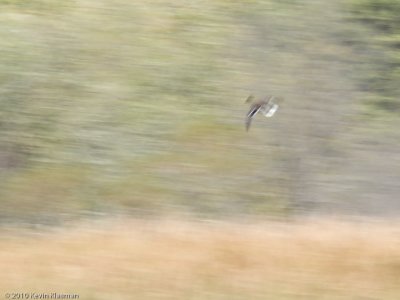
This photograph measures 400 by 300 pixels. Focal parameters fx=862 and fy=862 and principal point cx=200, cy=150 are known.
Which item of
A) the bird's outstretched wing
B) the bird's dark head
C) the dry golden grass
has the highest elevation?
the dry golden grass

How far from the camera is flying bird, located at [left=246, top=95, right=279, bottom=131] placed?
28.4 ft

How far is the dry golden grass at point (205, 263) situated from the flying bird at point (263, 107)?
79.9 inches

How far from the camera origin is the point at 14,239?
672cm

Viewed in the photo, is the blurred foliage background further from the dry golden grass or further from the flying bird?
the dry golden grass

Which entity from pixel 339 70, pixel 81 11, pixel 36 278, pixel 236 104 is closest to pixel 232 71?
pixel 236 104

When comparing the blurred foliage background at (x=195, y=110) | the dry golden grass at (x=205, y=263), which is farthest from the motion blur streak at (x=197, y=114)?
the dry golden grass at (x=205, y=263)

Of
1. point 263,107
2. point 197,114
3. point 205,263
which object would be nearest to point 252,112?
point 263,107

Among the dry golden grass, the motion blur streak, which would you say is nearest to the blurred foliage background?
the motion blur streak

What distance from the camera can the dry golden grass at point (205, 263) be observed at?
5.38 meters

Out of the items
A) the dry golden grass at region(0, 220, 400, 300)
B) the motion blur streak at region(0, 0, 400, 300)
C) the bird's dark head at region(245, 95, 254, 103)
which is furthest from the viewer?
the bird's dark head at region(245, 95, 254, 103)

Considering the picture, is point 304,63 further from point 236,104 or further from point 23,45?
point 23,45

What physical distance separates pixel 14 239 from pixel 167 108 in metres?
2.46

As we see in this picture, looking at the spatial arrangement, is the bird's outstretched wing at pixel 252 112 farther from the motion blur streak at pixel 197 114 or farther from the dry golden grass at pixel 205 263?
the dry golden grass at pixel 205 263

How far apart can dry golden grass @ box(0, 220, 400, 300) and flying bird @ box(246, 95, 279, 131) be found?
2029 millimetres
